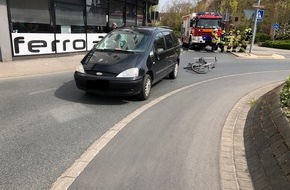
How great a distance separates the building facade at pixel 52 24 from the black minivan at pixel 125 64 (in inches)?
237

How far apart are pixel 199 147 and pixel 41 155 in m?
2.33

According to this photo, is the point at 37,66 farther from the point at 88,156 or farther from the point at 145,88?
the point at 88,156

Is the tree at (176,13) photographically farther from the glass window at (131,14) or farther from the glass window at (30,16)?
the glass window at (30,16)

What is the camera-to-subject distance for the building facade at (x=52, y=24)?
1209 centimetres

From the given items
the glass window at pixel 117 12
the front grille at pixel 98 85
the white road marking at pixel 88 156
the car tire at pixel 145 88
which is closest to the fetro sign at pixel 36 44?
the glass window at pixel 117 12

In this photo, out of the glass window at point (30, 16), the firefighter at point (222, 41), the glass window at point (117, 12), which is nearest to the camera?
the glass window at point (30, 16)

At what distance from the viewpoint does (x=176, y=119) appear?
594cm

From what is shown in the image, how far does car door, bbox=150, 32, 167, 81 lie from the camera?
7.86m

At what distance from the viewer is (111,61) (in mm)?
6953

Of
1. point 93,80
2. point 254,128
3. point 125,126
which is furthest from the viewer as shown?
point 93,80

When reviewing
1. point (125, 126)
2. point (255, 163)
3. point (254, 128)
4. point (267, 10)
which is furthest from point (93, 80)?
point (267, 10)

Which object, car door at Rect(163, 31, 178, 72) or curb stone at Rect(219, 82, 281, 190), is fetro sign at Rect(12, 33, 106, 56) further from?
curb stone at Rect(219, 82, 281, 190)

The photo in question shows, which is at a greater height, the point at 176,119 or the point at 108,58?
the point at 108,58

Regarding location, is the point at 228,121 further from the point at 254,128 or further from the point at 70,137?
the point at 70,137
